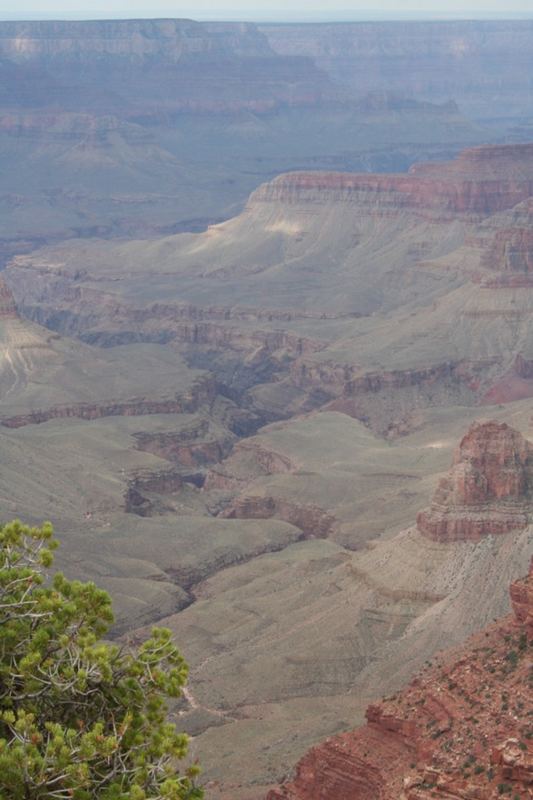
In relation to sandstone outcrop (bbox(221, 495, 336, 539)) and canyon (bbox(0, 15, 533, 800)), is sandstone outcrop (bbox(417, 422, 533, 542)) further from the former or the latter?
sandstone outcrop (bbox(221, 495, 336, 539))

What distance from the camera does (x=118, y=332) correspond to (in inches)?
6417

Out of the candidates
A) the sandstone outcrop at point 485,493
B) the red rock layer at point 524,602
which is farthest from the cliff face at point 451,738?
the sandstone outcrop at point 485,493

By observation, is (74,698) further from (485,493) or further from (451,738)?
(485,493)

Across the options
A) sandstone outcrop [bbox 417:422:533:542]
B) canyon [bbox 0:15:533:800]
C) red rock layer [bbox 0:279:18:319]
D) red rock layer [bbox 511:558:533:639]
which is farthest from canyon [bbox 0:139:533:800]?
red rock layer [bbox 511:558:533:639]

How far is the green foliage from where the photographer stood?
24703 mm

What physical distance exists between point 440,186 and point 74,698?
151293mm

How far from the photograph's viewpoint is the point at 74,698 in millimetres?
26766

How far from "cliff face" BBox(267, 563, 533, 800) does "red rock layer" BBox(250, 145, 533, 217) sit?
444 feet

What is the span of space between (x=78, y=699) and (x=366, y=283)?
456 feet

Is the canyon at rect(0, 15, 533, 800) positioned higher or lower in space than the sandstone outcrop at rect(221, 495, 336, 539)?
higher

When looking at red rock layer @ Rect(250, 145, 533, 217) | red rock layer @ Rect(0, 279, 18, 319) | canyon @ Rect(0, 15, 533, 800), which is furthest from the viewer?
red rock layer @ Rect(250, 145, 533, 217)

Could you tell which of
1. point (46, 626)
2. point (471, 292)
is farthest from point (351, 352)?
point (46, 626)

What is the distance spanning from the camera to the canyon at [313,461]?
45.2m

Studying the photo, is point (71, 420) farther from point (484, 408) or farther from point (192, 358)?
point (192, 358)
